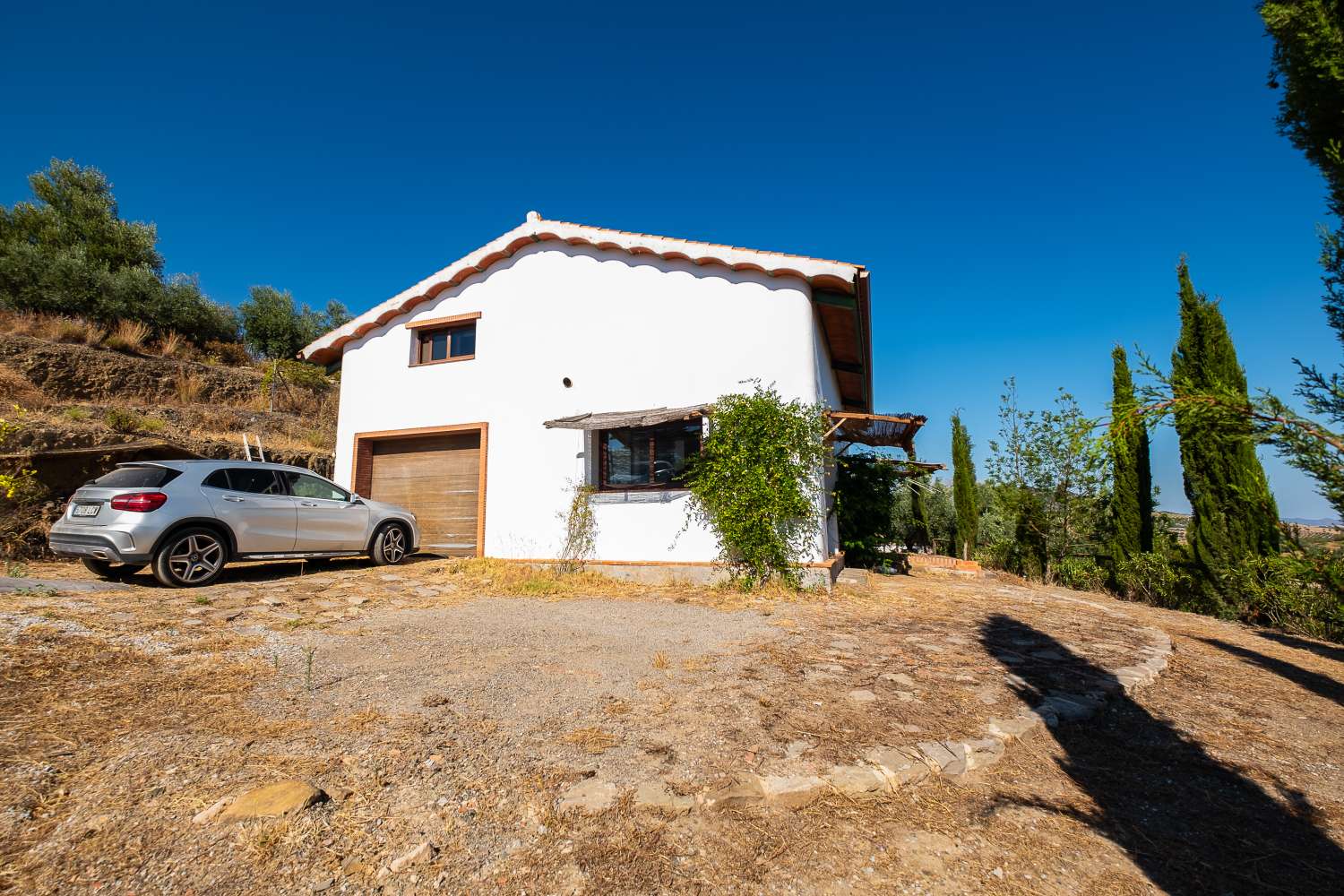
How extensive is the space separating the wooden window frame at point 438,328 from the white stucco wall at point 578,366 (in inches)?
5.0

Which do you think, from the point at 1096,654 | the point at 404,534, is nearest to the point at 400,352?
the point at 404,534

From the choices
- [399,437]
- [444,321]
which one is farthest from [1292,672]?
[399,437]

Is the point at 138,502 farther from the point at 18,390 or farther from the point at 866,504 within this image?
the point at 866,504

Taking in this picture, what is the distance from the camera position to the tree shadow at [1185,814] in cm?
217

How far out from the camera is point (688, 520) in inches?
332

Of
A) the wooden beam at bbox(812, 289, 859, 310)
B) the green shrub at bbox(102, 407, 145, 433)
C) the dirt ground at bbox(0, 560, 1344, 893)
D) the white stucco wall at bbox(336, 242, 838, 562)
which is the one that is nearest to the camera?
the dirt ground at bbox(0, 560, 1344, 893)

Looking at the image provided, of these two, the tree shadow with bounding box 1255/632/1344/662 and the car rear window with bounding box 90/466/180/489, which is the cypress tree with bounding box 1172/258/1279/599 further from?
the car rear window with bounding box 90/466/180/489

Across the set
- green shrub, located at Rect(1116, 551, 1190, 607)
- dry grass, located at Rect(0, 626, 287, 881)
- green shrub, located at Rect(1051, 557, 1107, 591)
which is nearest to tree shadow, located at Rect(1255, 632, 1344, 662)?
green shrub, located at Rect(1116, 551, 1190, 607)

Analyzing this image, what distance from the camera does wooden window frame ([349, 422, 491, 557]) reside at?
383 inches

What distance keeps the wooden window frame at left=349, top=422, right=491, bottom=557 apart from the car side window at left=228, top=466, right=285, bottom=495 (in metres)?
2.66

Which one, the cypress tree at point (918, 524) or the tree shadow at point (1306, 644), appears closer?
the tree shadow at point (1306, 644)

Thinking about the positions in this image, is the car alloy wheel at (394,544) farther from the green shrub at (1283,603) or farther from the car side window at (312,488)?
the green shrub at (1283,603)

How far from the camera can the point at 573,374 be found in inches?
373

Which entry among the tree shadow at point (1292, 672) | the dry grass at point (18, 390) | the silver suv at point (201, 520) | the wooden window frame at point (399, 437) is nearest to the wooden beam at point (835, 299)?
the tree shadow at point (1292, 672)
